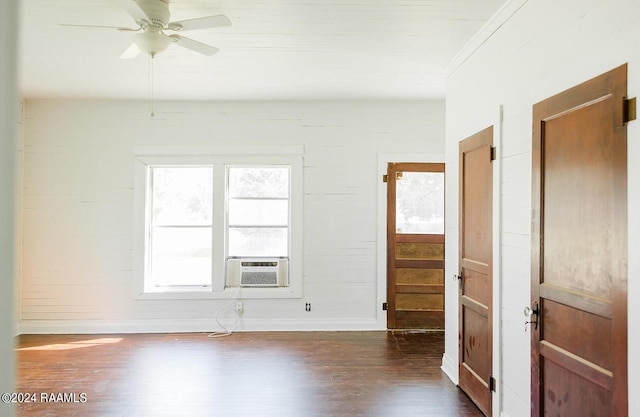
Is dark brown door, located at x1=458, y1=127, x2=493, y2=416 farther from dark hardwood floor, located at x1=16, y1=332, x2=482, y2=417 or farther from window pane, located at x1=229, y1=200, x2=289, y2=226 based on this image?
window pane, located at x1=229, y1=200, x2=289, y2=226

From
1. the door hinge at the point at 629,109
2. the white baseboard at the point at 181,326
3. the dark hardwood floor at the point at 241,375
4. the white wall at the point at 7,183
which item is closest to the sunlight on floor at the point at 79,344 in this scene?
the dark hardwood floor at the point at 241,375

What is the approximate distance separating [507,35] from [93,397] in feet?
12.8

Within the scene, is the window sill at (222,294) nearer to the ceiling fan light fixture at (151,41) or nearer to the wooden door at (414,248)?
the wooden door at (414,248)

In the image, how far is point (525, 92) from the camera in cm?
223

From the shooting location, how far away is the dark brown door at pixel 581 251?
1481mm

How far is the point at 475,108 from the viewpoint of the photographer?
9.59ft

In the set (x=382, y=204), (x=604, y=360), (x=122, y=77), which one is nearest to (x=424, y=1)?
(x=604, y=360)

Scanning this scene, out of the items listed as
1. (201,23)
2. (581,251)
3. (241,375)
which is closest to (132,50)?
(201,23)

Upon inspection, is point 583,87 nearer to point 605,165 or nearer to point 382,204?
point 605,165

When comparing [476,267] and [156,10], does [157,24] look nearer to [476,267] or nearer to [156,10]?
[156,10]

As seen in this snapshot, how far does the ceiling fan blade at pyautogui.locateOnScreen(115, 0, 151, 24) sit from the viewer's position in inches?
82.4

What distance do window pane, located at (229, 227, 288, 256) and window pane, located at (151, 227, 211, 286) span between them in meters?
0.31

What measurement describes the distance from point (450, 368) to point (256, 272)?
2.34 metres

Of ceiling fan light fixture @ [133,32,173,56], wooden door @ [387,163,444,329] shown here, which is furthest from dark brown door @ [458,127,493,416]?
ceiling fan light fixture @ [133,32,173,56]
